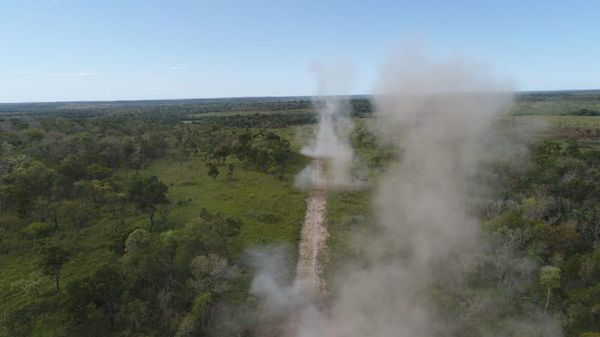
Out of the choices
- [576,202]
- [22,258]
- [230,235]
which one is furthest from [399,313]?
[22,258]

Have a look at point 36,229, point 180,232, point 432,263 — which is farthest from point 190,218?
point 432,263

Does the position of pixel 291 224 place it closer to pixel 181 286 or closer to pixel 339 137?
pixel 181 286

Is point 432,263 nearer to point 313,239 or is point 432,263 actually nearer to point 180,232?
point 313,239

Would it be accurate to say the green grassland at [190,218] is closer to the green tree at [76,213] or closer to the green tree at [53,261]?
the green tree at [53,261]

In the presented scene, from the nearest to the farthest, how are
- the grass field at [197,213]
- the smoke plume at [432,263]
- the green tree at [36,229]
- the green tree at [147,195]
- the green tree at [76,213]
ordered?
the smoke plume at [432,263] → the grass field at [197,213] → the green tree at [36,229] → the green tree at [76,213] → the green tree at [147,195]

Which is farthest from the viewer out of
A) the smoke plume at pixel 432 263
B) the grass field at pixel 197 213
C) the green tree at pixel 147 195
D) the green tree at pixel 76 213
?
the green tree at pixel 147 195

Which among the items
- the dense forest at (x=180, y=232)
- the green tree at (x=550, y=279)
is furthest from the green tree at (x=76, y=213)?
the green tree at (x=550, y=279)
